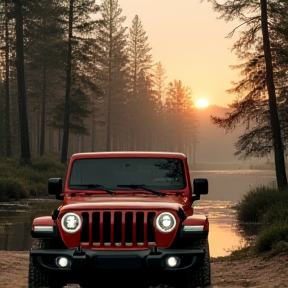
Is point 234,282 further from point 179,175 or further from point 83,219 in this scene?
point 83,219

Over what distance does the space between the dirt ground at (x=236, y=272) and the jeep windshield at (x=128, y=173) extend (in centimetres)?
170

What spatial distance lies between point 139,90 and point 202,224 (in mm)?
87017

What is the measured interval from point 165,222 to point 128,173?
69.6 inches

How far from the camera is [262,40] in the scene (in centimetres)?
2678


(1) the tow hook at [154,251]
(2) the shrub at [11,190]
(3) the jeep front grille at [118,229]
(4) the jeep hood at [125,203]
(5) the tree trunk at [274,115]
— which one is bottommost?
(1) the tow hook at [154,251]

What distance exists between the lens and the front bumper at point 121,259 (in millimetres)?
7586

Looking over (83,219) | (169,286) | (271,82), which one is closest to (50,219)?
(83,219)

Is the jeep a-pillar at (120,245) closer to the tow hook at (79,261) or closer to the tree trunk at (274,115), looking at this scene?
the tow hook at (79,261)

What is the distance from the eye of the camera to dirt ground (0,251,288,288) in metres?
9.86

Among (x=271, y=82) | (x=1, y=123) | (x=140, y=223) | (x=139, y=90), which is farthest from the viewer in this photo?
(x=139, y=90)

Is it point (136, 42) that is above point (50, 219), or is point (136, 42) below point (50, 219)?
above

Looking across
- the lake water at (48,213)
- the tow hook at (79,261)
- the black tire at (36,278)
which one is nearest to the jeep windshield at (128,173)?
the black tire at (36,278)

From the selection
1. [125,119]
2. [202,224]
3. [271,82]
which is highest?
[125,119]

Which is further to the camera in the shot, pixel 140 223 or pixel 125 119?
pixel 125 119
